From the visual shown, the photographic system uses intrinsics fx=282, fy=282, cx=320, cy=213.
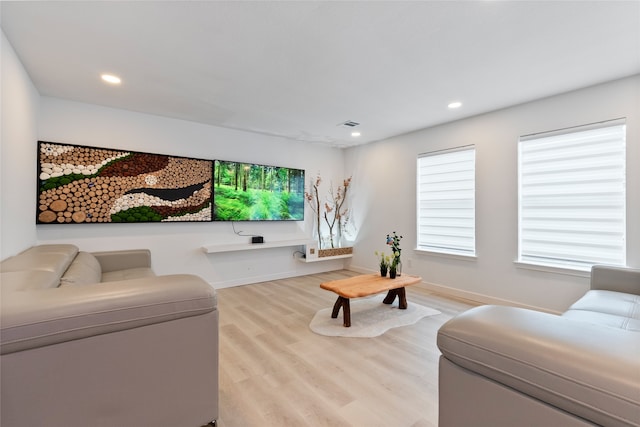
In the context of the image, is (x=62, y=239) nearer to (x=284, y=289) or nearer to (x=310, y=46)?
(x=284, y=289)

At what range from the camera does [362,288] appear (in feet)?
9.70

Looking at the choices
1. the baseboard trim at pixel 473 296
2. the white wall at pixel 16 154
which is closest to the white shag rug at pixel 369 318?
the baseboard trim at pixel 473 296

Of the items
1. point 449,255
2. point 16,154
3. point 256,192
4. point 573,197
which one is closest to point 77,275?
point 16,154

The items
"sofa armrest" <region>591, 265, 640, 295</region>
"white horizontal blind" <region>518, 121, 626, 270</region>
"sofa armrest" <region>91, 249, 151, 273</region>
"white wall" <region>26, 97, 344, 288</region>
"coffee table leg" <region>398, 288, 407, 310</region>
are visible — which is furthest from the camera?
"coffee table leg" <region>398, 288, 407, 310</region>

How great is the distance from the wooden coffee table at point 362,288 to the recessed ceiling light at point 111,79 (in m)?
2.93

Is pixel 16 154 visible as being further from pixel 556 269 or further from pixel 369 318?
pixel 556 269

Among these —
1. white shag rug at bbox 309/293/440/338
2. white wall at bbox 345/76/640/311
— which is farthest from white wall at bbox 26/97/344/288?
white shag rug at bbox 309/293/440/338

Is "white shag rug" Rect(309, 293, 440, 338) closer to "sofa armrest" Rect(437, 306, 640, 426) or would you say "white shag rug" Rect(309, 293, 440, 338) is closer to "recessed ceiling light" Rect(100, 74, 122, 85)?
"sofa armrest" Rect(437, 306, 640, 426)

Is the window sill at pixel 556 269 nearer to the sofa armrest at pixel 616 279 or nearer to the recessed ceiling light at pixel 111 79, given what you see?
the sofa armrest at pixel 616 279

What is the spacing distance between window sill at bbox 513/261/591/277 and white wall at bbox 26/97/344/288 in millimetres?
3231

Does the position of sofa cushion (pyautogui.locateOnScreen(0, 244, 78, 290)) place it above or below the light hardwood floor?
above

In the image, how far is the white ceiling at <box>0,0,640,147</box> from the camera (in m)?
1.84

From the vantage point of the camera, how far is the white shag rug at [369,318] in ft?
9.12

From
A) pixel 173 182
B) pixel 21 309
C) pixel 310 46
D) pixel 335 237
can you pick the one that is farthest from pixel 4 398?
pixel 335 237
